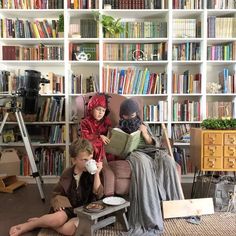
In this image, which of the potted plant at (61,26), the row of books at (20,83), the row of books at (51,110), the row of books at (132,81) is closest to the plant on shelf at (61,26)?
the potted plant at (61,26)

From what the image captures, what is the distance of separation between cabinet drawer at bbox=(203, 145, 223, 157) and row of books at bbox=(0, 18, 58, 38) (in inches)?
81.7

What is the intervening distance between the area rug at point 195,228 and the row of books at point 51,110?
149 cm

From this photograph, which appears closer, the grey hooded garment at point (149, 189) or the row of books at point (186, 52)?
the grey hooded garment at point (149, 189)

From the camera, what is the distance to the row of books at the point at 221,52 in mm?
3135

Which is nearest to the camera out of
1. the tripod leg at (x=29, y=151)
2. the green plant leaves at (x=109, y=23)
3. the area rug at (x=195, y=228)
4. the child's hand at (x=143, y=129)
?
the area rug at (x=195, y=228)

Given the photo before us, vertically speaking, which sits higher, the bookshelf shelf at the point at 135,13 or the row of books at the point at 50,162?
the bookshelf shelf at the point at 135,13

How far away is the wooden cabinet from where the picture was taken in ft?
7.88

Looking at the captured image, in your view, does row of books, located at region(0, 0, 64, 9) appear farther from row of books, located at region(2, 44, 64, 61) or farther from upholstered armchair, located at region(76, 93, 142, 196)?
upholstered armchair, located at region(76, 93, 142, 196)

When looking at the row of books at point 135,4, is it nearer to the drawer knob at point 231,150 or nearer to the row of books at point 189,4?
the row of books at point 189,4

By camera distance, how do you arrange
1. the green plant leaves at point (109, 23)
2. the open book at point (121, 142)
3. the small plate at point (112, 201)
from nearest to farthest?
the small plate at point (112, 201), the open book at point (121, 142), the green plant leaves at point (109, 23)

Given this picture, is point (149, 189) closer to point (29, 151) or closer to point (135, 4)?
point (29, 151)

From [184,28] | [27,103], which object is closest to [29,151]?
[27,103]

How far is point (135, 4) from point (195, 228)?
93.9 inches

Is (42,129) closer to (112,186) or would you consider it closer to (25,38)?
(25,38)
